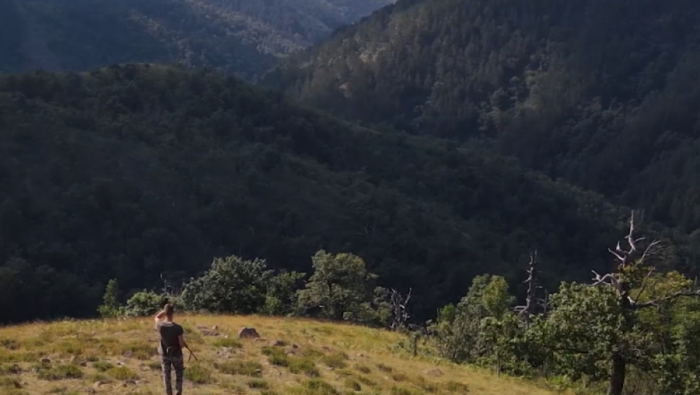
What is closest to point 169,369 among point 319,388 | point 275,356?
point 319,388

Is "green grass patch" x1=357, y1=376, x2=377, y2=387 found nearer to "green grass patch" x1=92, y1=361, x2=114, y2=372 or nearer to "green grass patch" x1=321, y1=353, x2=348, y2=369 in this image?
"green grass patch" x1=321, y1=353, x2=348, y2=369

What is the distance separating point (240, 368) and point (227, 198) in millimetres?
101117

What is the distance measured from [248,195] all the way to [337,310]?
7475 cm

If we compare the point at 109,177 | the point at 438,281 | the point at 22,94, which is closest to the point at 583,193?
the point at 438,281

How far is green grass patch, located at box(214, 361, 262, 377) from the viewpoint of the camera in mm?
19953

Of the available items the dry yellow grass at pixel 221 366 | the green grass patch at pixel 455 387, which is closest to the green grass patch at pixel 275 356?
the dry yellow grass at pixel 221 366

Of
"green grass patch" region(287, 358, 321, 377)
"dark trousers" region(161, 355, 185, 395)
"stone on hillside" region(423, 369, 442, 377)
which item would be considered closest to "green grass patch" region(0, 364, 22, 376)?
"dark trousers" region(161, 355, 185, 395)

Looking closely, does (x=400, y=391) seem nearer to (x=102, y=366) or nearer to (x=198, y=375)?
(x=198, y=375)

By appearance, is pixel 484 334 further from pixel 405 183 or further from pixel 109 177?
pixel 405 183

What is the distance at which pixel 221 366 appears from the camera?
20156 mm

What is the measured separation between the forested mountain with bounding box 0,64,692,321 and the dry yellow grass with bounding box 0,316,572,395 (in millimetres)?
61465

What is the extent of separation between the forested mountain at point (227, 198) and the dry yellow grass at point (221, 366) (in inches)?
2420

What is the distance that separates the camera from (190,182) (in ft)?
394

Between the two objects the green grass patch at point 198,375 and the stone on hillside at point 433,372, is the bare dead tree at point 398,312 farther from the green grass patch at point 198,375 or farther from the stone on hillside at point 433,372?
the green grass patch at point 198,375
